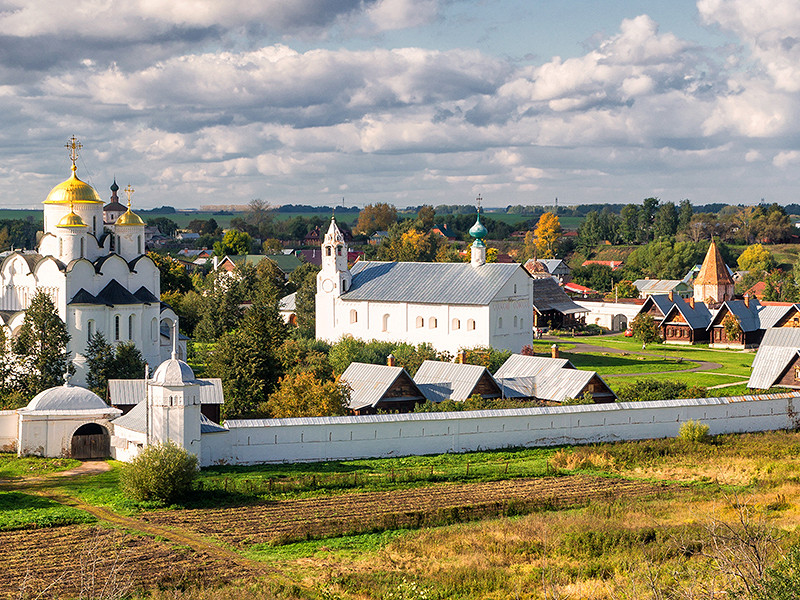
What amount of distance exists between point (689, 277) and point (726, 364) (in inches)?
1630

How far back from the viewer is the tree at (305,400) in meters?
27.5

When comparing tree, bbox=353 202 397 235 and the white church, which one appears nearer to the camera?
the white church

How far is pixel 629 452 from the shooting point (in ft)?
88.1

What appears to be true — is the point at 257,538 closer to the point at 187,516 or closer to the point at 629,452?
the point at 187,516

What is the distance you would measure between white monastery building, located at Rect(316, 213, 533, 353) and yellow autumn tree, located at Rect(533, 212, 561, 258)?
6304 centimetres

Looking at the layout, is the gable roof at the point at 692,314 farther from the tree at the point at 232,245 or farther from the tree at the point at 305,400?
the tree at the point at 232,245

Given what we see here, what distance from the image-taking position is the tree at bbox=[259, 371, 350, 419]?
27.5 meters

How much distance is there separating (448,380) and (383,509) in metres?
11.2

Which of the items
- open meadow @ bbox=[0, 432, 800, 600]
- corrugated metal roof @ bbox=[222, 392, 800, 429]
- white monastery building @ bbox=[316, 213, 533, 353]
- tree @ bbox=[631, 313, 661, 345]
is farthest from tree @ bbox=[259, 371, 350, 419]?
tree @ bbox=[631, 313, 661, 345]

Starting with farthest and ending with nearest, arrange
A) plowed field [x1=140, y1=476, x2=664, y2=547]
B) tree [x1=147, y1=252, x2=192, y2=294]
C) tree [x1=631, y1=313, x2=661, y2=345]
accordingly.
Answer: tree [x1=147, y1=252, x2=192, y2=294], tree [x1=631, y1=313, x2=661, y2=345], plowed field [x1=140, y1=476, x2=664, y2=547]

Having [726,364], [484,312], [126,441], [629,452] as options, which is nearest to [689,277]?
[726,364]

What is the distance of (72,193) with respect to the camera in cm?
3859

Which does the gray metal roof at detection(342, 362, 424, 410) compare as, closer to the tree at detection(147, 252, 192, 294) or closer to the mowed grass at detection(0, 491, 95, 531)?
the mowed grass at detection(0, 491, 95, 531)

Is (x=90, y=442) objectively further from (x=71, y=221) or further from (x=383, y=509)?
(x=71, y=221)
